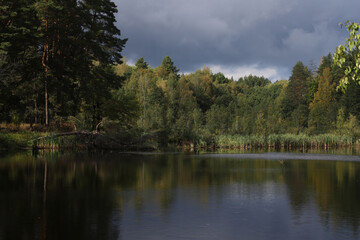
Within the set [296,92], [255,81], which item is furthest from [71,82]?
[255,81]

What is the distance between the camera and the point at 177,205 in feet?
41.6

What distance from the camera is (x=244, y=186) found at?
1698cm

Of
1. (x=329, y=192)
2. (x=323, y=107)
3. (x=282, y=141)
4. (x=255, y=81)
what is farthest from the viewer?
(x=255, y=81)

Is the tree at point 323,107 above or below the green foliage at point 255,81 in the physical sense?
below

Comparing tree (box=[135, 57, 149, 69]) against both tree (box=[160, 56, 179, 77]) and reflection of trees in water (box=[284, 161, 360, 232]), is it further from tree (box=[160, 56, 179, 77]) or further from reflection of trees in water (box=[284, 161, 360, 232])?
reflection of trees in water (box=[284, 161, 360, 232])


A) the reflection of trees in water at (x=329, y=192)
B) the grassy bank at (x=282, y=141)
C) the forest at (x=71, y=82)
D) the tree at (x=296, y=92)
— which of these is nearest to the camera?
the reflection of trees in water at (x=329, y=192)

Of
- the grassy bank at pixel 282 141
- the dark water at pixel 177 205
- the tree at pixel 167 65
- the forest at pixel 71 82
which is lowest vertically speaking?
the dark water at pixel 177 205

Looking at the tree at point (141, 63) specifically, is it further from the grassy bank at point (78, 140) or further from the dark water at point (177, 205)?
the dark water at point (177, 205)

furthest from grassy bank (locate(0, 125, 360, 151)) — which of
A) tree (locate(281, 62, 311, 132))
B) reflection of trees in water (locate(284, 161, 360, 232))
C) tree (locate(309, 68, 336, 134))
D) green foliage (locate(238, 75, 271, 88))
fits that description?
green foliage (locate(238, 75, 271, 88))

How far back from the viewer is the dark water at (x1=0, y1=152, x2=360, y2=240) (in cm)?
945

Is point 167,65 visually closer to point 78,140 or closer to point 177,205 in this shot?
point 78,140

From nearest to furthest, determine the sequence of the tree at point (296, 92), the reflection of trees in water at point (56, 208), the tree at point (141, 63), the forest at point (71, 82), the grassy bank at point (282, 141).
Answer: the reflection of trees in water at point (56, 208)
the forest at point (71, 82)
the grassy bank at point (282, 141)
the tree at point (296, 92)
the tree at point (141, 63)

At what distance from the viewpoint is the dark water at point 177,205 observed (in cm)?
945

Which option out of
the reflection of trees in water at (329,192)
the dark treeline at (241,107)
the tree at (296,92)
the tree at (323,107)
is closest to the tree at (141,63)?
the dark treeline at (241,107)
